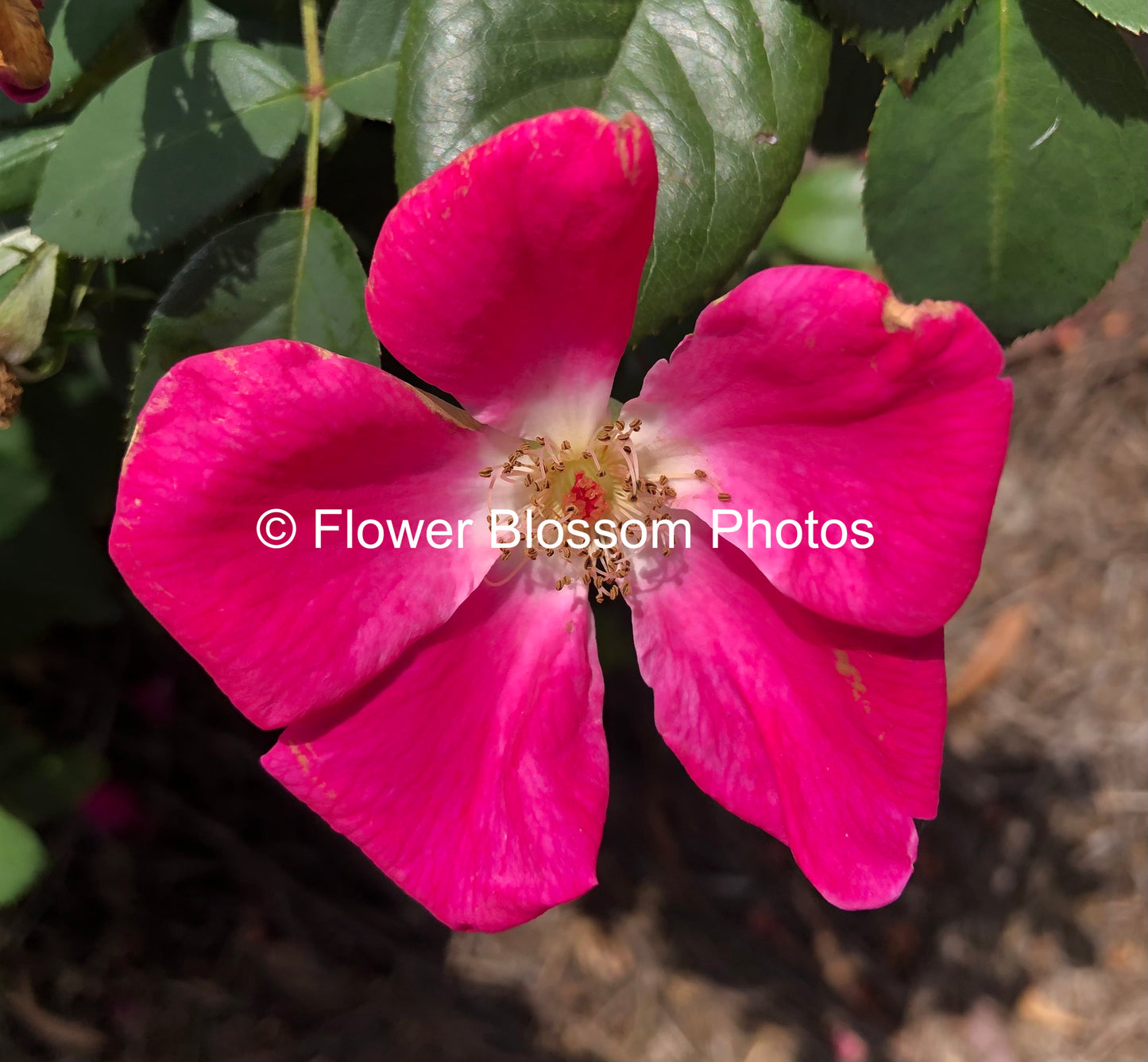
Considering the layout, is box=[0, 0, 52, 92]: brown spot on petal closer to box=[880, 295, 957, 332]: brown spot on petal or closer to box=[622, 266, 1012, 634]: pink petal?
box=[622, 266, 1012, 634]: pink petal

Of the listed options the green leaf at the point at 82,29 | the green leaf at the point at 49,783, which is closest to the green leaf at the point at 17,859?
the green leaf at the point at 49,783

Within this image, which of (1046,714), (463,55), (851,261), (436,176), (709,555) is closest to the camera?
(436,176)

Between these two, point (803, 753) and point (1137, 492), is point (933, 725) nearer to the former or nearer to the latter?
point (803, 753)

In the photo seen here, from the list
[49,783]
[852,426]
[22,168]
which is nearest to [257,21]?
[22,168]

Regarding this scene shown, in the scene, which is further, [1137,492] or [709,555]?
[1137,492]

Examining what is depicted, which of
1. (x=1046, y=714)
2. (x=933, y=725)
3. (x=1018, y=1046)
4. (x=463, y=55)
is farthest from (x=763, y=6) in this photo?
(x=1018, y=1046)

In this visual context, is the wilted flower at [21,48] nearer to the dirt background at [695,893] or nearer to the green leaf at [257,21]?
the green leaf at [257,21]
